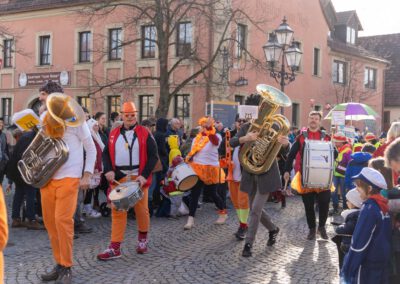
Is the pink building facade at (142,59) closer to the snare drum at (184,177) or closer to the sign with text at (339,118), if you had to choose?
the sign with text at (339,118)

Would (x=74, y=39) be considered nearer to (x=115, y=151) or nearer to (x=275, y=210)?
(x=275, y=210)

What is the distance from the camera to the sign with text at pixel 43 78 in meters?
26.4

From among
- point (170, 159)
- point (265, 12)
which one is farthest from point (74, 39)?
point (170, 159)

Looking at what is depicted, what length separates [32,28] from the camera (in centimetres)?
2778

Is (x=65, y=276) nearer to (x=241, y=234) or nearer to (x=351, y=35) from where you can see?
(x=241, y=234)

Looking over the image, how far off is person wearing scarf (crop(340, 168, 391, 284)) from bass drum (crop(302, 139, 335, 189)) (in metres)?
3.49

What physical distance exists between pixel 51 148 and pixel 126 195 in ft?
3.77

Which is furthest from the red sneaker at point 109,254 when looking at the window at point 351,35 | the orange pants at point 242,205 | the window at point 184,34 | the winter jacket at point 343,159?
the window at point 351,35

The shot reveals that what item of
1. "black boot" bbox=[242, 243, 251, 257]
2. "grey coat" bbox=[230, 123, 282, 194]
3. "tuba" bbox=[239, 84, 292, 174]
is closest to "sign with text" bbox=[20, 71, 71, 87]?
"grey coat" bbox=[230, 123, 282, 194]

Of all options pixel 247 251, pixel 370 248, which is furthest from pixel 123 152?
pixel 370 248

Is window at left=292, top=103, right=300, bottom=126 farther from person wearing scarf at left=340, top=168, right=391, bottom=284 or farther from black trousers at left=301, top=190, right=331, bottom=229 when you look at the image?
person wearing scarf at left=340, top=168, right=391, bottom=284

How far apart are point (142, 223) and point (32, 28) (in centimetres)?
2385

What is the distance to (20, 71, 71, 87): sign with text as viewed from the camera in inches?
1041

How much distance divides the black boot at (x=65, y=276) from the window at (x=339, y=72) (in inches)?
1124
